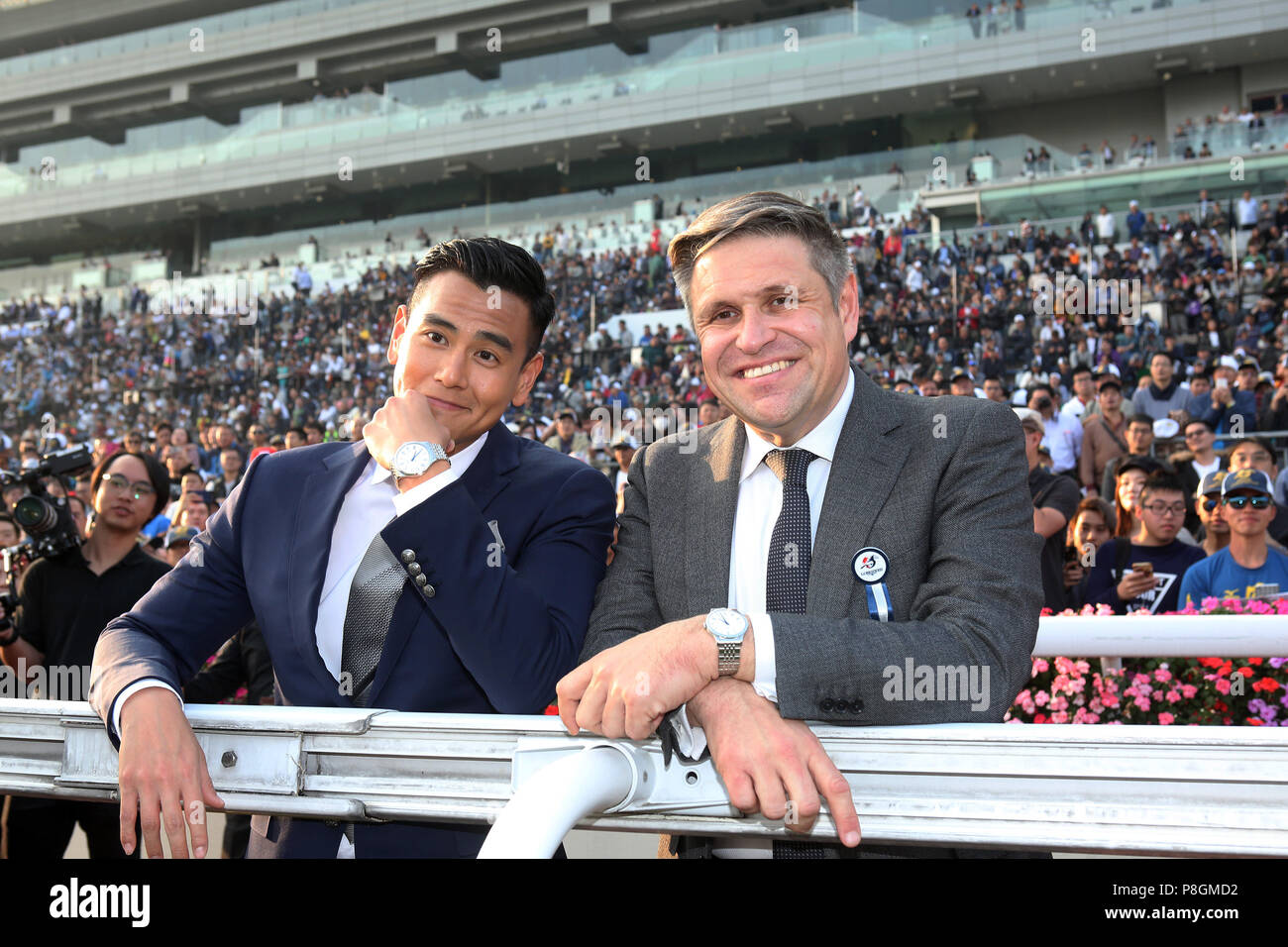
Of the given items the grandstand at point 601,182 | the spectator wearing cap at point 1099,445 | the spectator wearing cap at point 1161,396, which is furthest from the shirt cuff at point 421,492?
the spectator wearing cap at point 1161,396

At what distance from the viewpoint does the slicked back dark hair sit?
185cm

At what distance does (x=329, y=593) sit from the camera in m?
1.77

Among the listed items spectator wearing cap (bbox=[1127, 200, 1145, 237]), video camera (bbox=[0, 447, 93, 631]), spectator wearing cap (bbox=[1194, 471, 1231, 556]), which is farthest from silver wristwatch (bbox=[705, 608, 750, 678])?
spectator wearing cap (bbox=[1127, 200, 1145, 237])

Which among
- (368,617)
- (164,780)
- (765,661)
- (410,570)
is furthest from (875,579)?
(164,780)

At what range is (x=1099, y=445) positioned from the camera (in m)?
7.97

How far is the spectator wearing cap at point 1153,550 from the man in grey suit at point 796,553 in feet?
11.5

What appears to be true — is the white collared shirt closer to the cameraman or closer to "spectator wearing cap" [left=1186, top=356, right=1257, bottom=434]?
the cameraman

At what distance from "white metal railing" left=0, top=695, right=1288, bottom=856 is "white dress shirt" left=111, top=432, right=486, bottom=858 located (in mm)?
330

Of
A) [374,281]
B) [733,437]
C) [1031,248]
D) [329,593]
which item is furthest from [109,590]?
[374,281]

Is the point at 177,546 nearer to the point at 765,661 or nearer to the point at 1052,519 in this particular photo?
the point at 1052,519

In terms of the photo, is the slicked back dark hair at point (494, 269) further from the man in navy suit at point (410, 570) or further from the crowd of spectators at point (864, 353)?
the crowd of spectators at point (864, 353)

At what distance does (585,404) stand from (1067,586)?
12143 millimetres

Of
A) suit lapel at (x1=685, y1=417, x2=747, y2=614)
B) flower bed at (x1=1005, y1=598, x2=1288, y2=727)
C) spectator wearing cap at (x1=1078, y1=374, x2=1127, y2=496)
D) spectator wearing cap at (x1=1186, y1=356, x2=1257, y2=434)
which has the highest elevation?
spectator wearing cap at (x1=1186, y1=356, x2=1257, y2=434)
